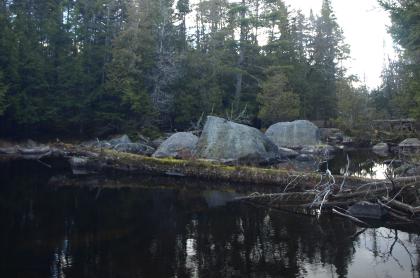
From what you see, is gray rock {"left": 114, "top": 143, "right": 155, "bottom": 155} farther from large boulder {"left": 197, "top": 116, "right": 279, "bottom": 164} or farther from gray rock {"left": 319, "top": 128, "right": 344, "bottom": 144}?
gray rock {"left": 319, "top": 128, "right": 344, "bottom": 144}

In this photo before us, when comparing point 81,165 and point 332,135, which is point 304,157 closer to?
point 332,135

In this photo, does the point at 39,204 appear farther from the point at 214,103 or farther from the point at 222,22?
the point at 222,22

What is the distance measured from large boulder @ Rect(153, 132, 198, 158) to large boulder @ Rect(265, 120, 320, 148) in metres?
9.49

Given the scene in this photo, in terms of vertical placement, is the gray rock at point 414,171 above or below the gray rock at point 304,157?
below

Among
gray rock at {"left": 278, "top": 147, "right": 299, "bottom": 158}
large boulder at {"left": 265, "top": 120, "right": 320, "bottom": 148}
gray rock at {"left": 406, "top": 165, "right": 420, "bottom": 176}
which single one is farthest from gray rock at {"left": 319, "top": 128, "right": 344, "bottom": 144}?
gray rock at {"left": 406, "top": 165, "right": 420, "bottom": 176}

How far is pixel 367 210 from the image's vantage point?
38.3ft

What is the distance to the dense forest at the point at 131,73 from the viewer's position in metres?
32.8

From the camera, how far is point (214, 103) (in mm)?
35594

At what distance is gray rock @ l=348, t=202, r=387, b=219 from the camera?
11561mm

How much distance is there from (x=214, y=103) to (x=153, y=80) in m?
5.73

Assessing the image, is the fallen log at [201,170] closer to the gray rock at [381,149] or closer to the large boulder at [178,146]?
the large boulder at [178,146]

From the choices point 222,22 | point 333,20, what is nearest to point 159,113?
point 222,22

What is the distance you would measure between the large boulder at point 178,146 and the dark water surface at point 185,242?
9.27 meters

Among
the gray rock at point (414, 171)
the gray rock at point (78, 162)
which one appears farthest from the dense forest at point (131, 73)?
the gray rock at point (414, 171)
